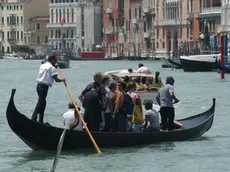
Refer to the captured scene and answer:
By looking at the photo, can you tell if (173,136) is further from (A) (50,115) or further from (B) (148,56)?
(B) (148,56)

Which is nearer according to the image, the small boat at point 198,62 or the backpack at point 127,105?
the backpack at point 127,105

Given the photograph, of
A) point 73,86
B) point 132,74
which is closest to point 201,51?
point 73,86

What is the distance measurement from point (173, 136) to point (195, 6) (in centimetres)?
5103

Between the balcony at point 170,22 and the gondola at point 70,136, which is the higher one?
the balcony at point 170,22

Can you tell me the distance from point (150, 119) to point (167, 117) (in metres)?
0.59

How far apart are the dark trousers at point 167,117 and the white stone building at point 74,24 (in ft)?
241

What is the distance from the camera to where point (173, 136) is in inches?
594

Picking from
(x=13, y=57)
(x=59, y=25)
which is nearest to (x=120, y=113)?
(x=13, y=57)

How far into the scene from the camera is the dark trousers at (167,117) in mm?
→ 15148

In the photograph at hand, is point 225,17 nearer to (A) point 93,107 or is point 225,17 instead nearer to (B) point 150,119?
(B) point 150,119

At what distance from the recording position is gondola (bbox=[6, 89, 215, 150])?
13664 millimetres

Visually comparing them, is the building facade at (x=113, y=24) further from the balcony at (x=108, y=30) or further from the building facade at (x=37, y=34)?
the building facade at (x=37, y=34)

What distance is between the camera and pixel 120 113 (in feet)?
46.9

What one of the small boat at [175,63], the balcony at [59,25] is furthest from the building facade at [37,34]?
the small boat at [175,63]
